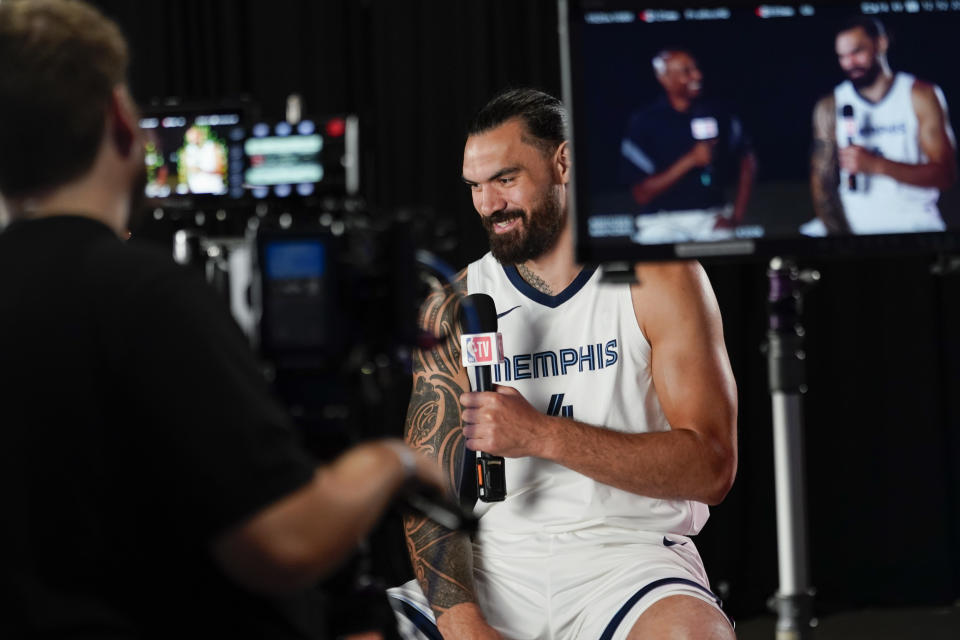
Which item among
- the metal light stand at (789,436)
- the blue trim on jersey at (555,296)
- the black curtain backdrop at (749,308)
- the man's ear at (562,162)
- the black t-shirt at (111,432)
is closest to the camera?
the black t-shirt at (111,432)

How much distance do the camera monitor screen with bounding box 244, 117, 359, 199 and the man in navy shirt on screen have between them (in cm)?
38

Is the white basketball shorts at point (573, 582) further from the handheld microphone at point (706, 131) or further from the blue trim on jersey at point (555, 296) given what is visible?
the handheld microphone at point (706, 131)

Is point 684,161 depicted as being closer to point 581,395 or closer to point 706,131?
point 706,131

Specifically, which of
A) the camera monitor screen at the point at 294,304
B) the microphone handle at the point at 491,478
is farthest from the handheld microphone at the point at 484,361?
the camera monitor screen at the point at 294,304

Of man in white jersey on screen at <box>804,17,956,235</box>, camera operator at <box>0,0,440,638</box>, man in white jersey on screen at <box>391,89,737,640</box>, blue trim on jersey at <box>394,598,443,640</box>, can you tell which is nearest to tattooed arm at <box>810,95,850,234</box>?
man in white jersey on screen at <box>804,17,956,235</box>

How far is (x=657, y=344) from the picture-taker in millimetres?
1995

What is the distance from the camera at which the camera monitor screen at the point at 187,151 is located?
62.9 inches

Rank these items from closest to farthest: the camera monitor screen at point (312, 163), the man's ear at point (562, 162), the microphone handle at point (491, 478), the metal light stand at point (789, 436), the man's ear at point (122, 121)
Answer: the man's ear at point (122, 121)
the camera monitor screen at point (312, 163)
the metal light stand at point (789, 436)
the microphone handle at point (491, 478)
the man's ear at point (562, 162)

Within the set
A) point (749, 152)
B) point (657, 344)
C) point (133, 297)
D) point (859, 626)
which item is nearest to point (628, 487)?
point (657, 344)

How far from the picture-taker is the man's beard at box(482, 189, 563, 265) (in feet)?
7.10

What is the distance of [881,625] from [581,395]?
232 cm

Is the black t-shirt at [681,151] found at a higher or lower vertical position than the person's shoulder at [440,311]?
higher

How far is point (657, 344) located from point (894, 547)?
94.0 inches

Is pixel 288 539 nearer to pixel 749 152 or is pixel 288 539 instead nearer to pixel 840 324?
pixel 749 152
